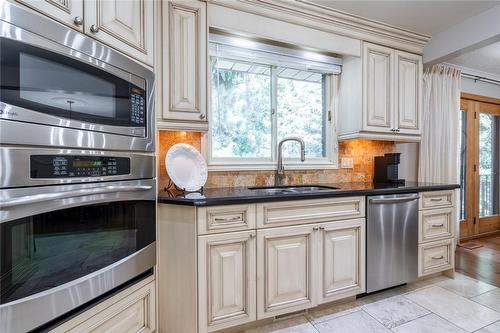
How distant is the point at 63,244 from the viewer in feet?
3.37

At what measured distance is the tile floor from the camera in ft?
5.81

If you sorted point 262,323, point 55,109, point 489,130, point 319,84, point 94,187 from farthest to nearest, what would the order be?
1. point 489,130
2. point 319,84
3. point 262,323
4. point 94,187
5. point 55,109

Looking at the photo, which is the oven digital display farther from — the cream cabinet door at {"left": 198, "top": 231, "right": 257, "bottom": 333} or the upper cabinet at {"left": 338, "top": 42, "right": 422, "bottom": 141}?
the upper cabinet at {"left": 338, "top": 42, "right": 422, "bottom": 141}

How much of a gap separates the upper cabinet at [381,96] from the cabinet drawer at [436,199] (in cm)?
64

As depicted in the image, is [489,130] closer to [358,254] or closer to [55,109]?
[358,254]

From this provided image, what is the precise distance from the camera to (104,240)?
1.19 m

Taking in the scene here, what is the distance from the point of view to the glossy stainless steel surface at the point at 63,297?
34.6 inches

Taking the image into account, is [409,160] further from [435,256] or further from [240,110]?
[240,110]

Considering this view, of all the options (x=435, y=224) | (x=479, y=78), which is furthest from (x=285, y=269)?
(x=479, y=78)

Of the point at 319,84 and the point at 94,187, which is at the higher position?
the point at 319,84

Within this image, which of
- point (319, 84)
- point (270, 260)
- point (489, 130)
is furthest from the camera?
point (489, 130)

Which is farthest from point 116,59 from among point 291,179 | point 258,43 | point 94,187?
point 291,179

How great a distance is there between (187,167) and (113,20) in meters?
0.97

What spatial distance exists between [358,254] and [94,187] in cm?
184
